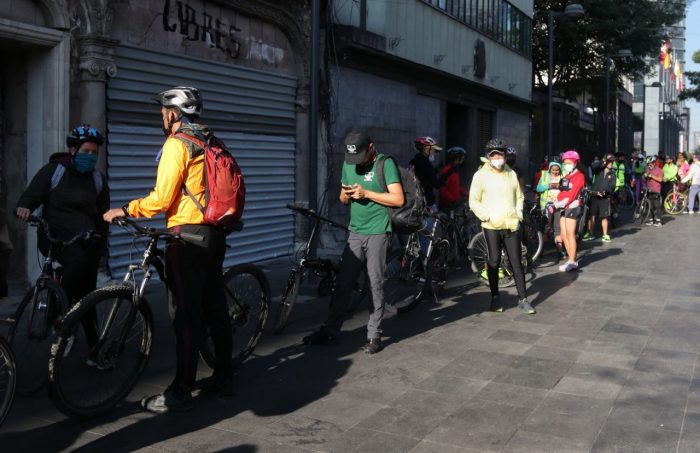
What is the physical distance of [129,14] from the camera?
9.11 m

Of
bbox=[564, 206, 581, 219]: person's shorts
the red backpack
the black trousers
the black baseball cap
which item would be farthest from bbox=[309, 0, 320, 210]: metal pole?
the red backpack

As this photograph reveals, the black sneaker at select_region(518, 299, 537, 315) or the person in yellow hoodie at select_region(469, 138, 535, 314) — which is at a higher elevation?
the person in yellow hoodie at select_region(469, 138, 535, 314)

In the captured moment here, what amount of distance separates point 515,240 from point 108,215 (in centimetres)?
463

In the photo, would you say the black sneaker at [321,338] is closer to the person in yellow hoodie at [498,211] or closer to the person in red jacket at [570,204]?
the person in yellow hoodie at [498,211]

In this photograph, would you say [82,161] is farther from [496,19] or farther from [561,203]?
[496,19]

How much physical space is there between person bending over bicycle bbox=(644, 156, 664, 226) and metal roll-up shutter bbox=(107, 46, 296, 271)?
10.5 m

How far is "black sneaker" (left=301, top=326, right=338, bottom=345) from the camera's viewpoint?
6.32 m

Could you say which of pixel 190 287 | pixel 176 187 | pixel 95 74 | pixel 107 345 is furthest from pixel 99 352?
pixel 95 74

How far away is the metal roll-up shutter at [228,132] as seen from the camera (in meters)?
9.12

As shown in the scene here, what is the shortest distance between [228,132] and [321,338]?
5521mm

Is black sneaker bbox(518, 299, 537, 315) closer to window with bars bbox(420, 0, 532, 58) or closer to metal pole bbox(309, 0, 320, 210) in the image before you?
metal pole bbox(309, 0, 320, 210)

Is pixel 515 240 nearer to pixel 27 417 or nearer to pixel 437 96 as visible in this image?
pixel 27 417

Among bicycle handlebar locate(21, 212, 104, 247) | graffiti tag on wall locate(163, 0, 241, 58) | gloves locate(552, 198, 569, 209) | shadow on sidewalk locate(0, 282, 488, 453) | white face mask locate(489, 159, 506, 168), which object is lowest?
shadow on sidewalk locate(0, 282, 488, 453)

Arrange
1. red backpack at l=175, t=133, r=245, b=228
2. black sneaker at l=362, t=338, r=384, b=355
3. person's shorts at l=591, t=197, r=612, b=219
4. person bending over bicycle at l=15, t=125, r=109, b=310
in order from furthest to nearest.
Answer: person's shorts at l=591, t=197, r=612, b=219, black sneaker at l=362, t=338, r=384, b=355, person bending over bicycle at l=15, t=125, r=109, b=310, red backpack at l=175, t=133, r=245, b=228
